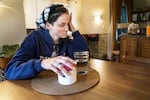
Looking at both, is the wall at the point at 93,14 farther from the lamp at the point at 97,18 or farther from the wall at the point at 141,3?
the wall at the point at 141,3

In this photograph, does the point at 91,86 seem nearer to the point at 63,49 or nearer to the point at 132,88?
the point at 132,88

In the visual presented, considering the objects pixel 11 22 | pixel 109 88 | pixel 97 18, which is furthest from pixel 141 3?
pixel 109 88

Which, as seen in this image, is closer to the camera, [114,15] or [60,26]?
[60,26]

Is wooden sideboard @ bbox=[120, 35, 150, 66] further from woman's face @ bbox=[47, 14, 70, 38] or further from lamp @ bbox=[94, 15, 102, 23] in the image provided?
woman's face @ bbox=[47, 14, 70, 38]

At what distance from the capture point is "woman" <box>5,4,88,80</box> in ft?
3.04

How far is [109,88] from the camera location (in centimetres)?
79

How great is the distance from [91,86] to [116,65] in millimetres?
418

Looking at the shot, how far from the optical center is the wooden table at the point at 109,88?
711 millimetres

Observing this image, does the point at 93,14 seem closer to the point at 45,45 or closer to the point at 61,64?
the point at 45,45

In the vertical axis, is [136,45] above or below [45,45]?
below

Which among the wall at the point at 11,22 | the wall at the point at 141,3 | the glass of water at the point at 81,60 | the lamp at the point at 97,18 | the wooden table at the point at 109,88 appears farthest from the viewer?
the lamp at the point at 97,18

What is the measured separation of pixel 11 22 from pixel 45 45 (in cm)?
142

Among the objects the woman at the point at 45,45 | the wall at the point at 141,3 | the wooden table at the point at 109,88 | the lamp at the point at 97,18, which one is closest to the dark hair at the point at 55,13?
the woman at the point at 45,45

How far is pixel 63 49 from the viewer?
4.53 ft
